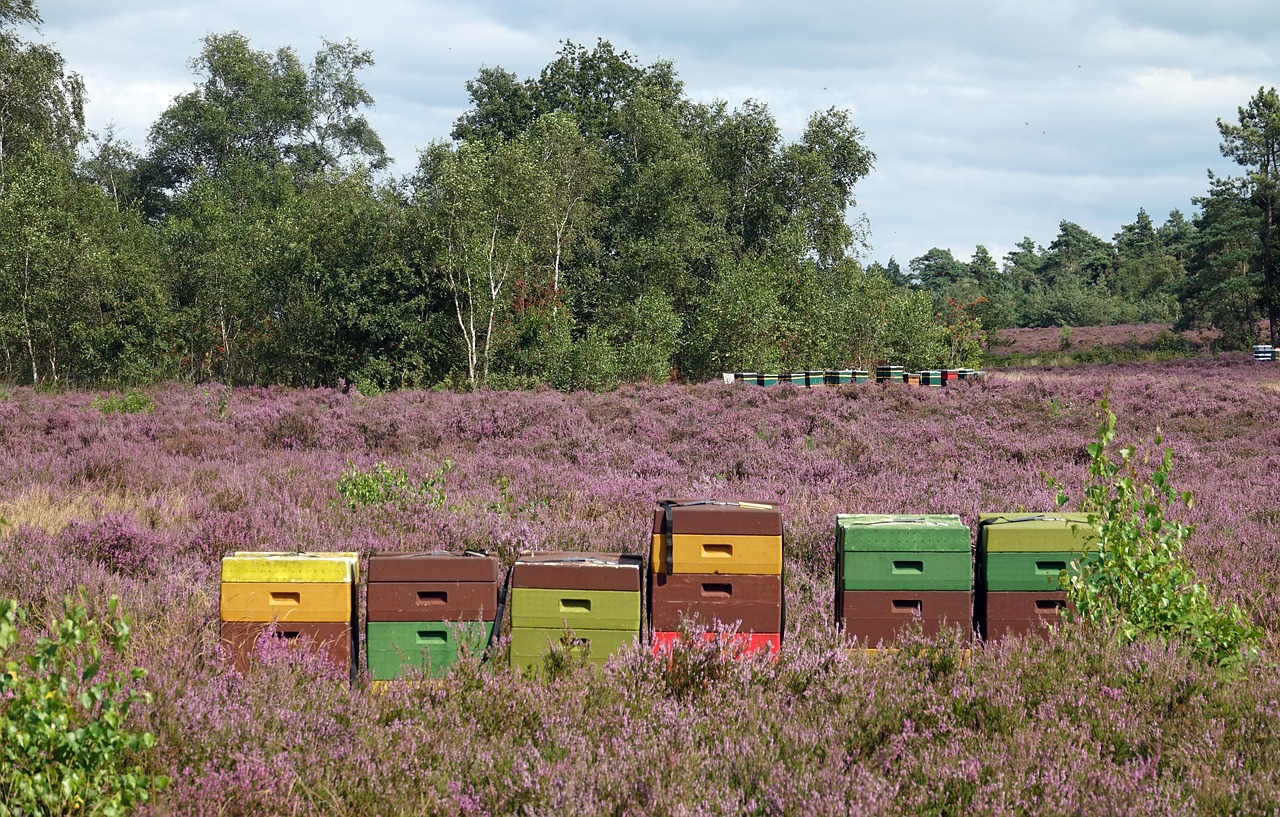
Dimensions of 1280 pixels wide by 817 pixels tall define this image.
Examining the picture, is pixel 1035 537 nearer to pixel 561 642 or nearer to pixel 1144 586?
pixel 1144 586

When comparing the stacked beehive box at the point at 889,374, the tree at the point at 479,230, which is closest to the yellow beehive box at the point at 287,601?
the stacked beehive box at the point at 889,374

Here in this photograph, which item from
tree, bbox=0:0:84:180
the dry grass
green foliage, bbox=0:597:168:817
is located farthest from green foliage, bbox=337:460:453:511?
tree, bbox=0:0:84:180

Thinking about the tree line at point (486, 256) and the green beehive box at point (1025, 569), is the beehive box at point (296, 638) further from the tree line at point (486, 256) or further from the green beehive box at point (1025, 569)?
the tree line at point (486, 256)

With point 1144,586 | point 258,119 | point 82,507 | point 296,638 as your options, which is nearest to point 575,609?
point 296,638

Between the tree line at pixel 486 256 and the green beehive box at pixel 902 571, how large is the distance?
21001 mm

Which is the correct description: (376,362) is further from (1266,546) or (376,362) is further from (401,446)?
(1266,546)

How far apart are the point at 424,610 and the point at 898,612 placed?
2740 mm

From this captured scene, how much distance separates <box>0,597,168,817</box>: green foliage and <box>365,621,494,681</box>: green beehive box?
67.3 inches

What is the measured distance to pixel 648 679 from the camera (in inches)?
197

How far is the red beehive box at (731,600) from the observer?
568 centimetres

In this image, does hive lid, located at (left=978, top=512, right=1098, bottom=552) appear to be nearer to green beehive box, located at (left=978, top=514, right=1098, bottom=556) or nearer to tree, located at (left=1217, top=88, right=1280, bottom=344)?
green beehive box, located at (left=978, top=514, right=1098, bottom=556)

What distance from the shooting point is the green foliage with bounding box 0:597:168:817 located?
134 inches

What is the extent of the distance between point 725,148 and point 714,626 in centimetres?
4130

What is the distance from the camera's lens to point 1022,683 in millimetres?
4992
